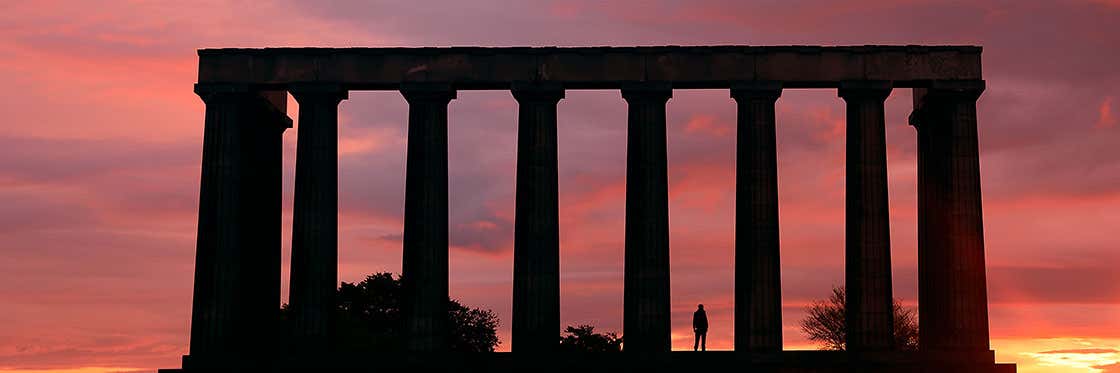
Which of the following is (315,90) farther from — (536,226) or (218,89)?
(536,226)

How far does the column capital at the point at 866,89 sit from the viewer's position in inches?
3679

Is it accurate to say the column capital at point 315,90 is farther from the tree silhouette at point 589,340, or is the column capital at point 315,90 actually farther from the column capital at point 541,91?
the tree silhouette at point 589,340

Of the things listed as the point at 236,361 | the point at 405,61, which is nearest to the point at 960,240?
the point at 405,61

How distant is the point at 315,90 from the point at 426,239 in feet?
37.7

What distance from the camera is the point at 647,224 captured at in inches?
3615

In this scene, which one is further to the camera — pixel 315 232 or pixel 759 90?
pixel 315 232

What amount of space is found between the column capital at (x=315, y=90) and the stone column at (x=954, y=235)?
35.4 m

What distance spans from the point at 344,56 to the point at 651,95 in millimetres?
18670

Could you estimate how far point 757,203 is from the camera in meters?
91.6

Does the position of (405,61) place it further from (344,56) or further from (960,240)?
Result: (960,240)

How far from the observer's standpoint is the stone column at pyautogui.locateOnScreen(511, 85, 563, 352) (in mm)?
91250

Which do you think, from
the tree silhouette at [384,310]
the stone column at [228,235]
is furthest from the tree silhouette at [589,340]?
the stone column at [228,235]

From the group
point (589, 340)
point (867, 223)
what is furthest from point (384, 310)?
point (867, 223)

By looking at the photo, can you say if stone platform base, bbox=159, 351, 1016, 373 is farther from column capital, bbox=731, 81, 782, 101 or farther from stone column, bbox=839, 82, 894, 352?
column capital, bbox=731, 81, 782, 101
